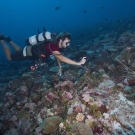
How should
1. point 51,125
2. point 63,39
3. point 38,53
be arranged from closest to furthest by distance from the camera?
point 51,125 < point 63,39 < point 38,53

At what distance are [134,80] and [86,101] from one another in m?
2.33

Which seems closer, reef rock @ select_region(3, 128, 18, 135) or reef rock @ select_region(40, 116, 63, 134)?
reef rock @ select_region(40, 116, 63, 134)

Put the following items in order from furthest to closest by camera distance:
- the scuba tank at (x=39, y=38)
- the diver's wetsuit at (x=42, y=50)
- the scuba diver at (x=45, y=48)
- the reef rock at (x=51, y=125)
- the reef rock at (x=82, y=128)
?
the scuba tank at (x=39, y=38), the diver's wetsuit at (x=42, y=50), the scuba diver at (x=45, y=48), the reef rock at (x=51, y=125), the reef rock at (x=82, y=128)

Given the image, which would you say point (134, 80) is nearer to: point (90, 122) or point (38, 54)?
point (90, 122)

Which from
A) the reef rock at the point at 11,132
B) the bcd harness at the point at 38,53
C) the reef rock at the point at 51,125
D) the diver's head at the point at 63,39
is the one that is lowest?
the reef rock at the point at 11,132

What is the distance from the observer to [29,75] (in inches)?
329

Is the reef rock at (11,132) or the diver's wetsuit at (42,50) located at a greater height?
the diver's wetsuit at (42,50)

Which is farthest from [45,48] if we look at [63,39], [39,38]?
[63,39]

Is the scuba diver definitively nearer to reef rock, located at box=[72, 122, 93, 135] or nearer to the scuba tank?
the scuba tank

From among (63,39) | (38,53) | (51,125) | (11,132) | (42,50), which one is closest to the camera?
(51,125)

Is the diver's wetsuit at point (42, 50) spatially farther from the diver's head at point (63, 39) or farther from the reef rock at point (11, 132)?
the reef rock at point (11, 132)

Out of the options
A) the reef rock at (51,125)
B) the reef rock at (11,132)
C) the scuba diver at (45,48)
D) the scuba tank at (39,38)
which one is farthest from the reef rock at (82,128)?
the scuba tank at (39,38)

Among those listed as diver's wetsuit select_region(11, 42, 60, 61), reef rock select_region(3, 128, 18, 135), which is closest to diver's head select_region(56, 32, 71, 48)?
diver's wetsuit select_region(11, 42, 60, 61)

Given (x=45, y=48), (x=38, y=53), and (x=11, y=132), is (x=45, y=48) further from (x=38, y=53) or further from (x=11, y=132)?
(x=11, y=132)
